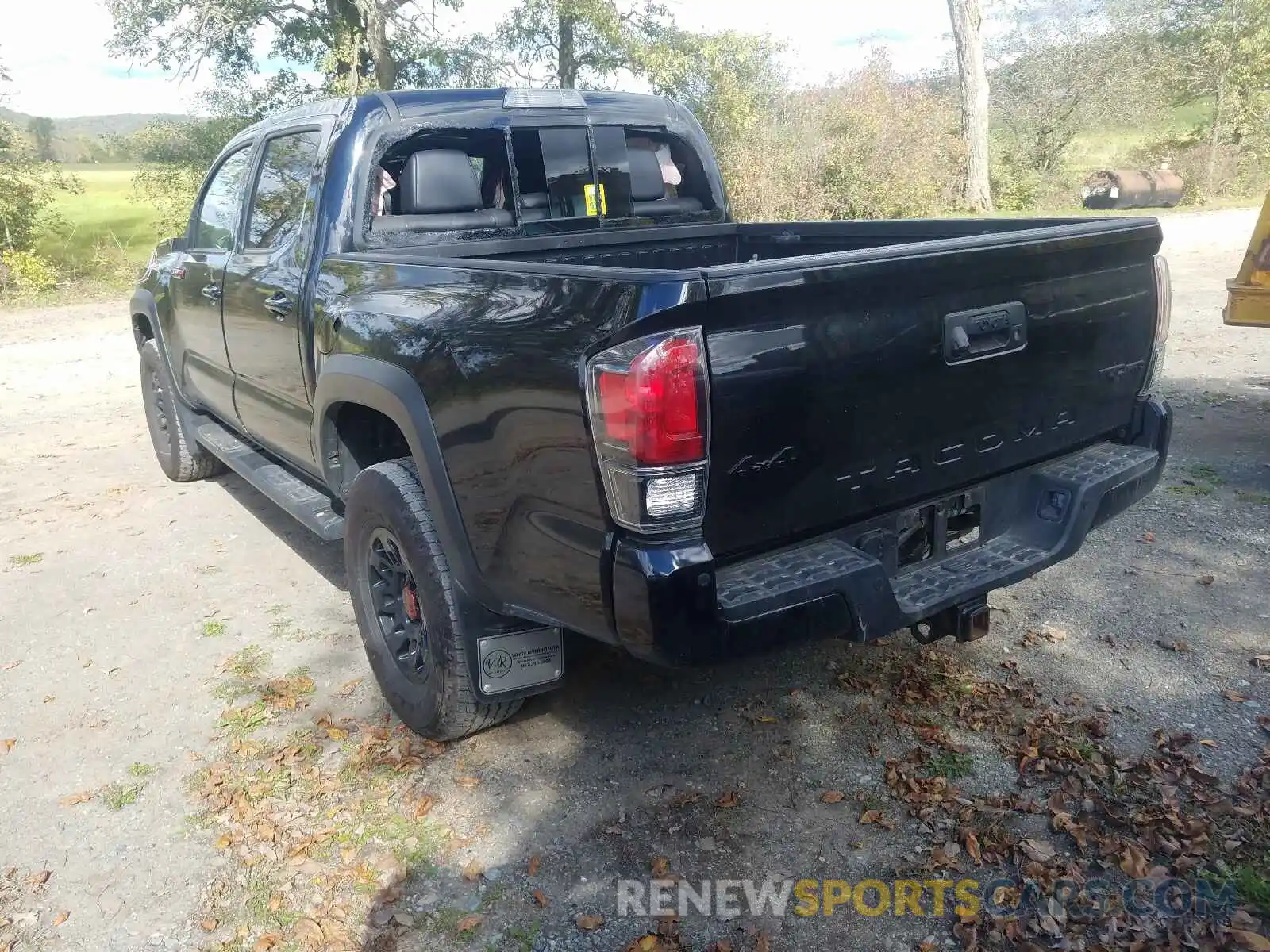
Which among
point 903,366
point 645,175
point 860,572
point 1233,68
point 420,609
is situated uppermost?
point 1233,68

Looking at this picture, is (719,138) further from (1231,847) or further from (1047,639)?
(1231,847)

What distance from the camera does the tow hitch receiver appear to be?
115 inches

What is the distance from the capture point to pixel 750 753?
3170 millimetres

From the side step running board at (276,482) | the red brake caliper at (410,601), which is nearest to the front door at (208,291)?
the side step running board at (276,482)

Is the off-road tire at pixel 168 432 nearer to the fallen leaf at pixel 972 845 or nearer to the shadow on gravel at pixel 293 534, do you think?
the shadow on gravel at pixel 293 534

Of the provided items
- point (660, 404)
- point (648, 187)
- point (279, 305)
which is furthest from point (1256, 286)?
point (279, 305)

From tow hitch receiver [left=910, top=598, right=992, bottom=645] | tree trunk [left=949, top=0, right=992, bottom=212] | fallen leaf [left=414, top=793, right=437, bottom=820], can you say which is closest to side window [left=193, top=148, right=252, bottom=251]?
fallen leaf [left=414, top=793, right=437, bottom=820]

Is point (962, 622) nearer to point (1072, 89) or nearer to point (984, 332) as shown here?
point (984, 332)

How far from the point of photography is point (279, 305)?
3.82m

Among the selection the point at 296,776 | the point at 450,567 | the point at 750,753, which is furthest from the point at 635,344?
the point at 296,776

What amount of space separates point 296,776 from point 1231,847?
276cm

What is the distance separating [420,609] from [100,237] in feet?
68.3

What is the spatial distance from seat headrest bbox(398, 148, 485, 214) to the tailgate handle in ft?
6.71

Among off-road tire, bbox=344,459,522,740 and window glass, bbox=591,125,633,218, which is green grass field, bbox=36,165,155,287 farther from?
off-road tire, bbox=344,459,522,740
